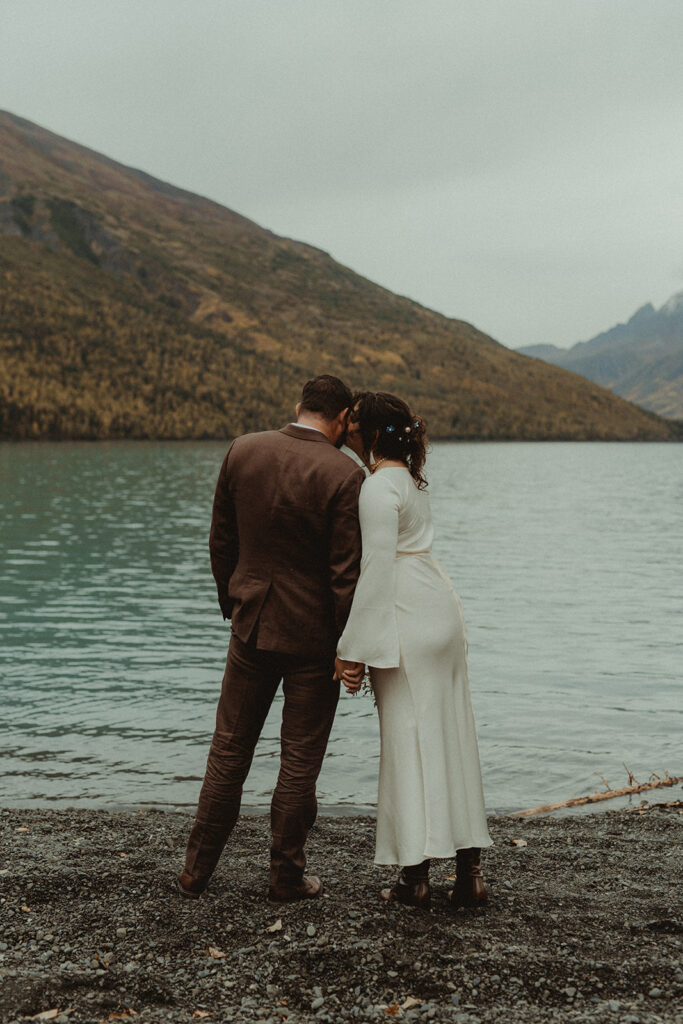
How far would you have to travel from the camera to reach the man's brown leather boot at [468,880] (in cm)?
502

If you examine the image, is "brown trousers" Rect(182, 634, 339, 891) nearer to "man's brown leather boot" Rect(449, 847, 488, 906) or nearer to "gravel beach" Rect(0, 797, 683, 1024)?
"gravel beach" Rect(0, 797, 683, 1024)

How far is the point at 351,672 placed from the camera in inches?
188

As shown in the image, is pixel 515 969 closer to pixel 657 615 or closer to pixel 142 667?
pixel 142 667

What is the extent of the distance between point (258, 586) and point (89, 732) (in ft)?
23.2

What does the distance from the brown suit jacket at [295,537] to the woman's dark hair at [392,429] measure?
0.18m

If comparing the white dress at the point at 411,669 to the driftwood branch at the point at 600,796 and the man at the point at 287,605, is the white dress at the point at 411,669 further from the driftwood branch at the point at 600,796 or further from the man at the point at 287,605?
the driftwood branch at the point at 600,796

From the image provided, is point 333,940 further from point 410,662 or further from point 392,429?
point 392,429

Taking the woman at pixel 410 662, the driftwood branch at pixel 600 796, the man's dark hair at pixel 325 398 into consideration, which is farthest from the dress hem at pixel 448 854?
the driftwood branch at pixel 600 796

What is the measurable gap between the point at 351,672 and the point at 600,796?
4631mm

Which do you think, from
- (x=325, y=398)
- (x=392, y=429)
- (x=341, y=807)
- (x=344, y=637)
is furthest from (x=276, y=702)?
(x=392, y=429)

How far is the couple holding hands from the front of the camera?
189 inches

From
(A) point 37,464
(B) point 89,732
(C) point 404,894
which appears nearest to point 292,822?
(C) point 404,894

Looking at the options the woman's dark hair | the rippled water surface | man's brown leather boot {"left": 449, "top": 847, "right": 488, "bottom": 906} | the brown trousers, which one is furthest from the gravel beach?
the rippled water surface

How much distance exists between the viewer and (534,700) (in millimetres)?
13148
